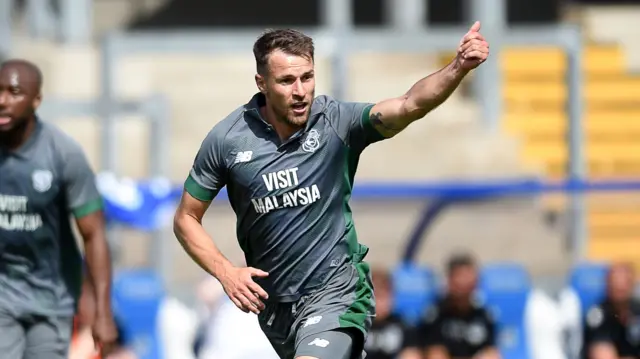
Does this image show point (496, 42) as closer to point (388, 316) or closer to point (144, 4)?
point (388, 316)

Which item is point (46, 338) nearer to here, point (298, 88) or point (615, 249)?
point (298, 88)

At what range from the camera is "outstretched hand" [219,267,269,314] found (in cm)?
589

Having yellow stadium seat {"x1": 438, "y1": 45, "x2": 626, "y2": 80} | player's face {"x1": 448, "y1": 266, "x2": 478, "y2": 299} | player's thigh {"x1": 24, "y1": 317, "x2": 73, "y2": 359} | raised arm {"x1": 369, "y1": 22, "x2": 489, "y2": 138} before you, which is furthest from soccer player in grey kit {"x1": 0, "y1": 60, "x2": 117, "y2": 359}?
yellow stadium seat {"x1": 438, "y1": 45, "x2": 626, "y2": 80}

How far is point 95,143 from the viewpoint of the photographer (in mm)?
11695

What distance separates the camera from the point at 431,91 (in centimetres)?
593

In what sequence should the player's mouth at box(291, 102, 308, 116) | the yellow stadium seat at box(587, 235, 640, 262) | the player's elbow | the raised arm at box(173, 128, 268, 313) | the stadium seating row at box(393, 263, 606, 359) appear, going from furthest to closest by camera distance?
the yellow stadium seat at box(587, 235, 640, 262) → the stadium seating row at box(393, 263, 606, 359) → the player's elbow → the raised arm at box(173, 128, 268, 313) → the player's mouth at box(291, 102, 308, 116)

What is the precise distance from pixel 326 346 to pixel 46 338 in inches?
72.4

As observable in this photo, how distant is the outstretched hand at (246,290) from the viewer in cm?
589

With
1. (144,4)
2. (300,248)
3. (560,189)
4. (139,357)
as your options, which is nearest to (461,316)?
(560,189)

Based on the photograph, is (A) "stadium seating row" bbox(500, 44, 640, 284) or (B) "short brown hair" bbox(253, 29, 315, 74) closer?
(B) "short brown hair" bbox(253, 29, 315, 74)

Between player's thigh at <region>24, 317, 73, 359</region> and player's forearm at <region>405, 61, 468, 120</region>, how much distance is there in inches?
92.0

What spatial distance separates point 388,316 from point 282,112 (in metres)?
4.32

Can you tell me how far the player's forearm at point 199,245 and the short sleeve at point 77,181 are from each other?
104cm

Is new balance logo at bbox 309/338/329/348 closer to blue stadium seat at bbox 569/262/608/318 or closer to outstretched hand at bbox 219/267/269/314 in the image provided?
outstretched hand at bbox 219/267/269/314
